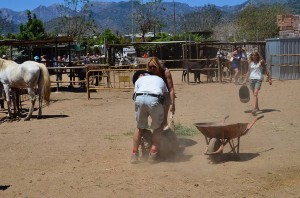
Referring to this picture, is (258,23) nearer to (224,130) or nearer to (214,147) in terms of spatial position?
(214,147)

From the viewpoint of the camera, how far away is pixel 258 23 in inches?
1937

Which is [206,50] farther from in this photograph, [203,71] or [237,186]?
[237,186]

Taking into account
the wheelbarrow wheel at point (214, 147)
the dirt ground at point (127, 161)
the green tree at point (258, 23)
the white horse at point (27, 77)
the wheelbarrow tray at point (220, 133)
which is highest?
the green tree at point (258, 23)

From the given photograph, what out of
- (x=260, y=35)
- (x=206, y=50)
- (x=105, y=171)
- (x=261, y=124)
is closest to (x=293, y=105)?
(x=261, y=124)

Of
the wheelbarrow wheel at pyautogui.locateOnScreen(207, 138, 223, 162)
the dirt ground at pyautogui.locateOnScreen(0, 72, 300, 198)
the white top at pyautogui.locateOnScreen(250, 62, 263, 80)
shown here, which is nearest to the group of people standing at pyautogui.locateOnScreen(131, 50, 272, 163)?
the dirt ground at pyautogui.locateOnScreen(0, 72, 300, 198)

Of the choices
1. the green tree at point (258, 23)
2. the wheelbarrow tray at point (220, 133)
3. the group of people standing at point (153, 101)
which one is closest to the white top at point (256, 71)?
the group of people standing at point (153, 101)

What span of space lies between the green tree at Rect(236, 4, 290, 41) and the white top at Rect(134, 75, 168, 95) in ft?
131

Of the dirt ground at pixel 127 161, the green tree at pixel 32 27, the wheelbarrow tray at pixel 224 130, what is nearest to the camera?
the dirt ground at pixel 127 161

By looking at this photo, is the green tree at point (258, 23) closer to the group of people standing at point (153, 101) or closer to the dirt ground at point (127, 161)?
the dirt ground at point (127, 161)

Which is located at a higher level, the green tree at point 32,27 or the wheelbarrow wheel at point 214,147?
the green tree at point 32,27

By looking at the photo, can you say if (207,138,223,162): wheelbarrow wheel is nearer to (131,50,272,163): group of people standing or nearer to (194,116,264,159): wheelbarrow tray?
(194,116,264,159): wheelbarrow tray

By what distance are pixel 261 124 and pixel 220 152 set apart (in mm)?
3748

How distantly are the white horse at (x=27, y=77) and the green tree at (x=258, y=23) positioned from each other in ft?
116

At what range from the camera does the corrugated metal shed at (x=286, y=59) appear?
23.6 metres
